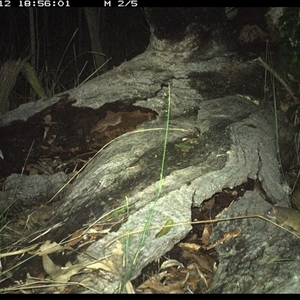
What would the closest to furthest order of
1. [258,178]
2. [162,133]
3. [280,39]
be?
[258,178] → [162,133] → [280,39]

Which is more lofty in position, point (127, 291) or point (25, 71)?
point (25, 71)

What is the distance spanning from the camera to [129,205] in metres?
1.88

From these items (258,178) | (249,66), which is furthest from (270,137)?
(249,66)

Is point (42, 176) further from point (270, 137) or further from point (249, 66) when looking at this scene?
point (249, 66)

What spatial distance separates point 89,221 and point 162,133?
2.42 ft

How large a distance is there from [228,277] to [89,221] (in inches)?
23.1

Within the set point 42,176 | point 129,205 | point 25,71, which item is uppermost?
point 25,71

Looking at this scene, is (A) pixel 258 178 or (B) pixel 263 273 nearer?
(B) pixel 263 273

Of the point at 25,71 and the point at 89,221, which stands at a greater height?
the point at 25,71
